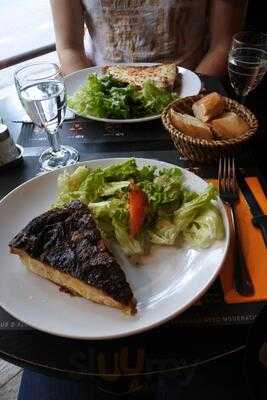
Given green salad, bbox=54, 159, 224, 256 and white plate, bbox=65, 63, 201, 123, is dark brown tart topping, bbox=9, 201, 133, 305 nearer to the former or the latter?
green salad, bbox=54, 159, 224, 256

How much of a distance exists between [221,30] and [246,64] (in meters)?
0.74

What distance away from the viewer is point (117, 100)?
48.1 inches

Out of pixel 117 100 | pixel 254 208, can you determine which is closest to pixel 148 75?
pixel 117 100

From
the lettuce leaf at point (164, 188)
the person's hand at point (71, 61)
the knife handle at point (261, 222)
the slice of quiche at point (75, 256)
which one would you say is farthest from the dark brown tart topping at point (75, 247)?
the person's hand at point (71, 61)

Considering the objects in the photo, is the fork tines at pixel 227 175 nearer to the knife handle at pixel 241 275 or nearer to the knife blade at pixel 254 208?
the knife blade at pixel 254 208

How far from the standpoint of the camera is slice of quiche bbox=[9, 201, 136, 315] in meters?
0.67

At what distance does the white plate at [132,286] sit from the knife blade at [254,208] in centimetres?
8

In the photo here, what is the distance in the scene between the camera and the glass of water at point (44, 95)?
100cm

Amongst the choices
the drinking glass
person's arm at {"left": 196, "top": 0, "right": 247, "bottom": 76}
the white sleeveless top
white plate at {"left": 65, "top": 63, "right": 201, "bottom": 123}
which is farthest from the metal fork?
the white sleeveless top

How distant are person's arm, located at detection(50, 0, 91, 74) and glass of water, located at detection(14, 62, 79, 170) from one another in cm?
75

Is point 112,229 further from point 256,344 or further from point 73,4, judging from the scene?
point 73,4

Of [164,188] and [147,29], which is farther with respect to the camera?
[147,29]

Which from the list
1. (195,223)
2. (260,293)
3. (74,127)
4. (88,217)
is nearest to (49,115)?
(74,127)

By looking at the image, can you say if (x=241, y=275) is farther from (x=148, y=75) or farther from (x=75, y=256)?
(x=148, y=75)
